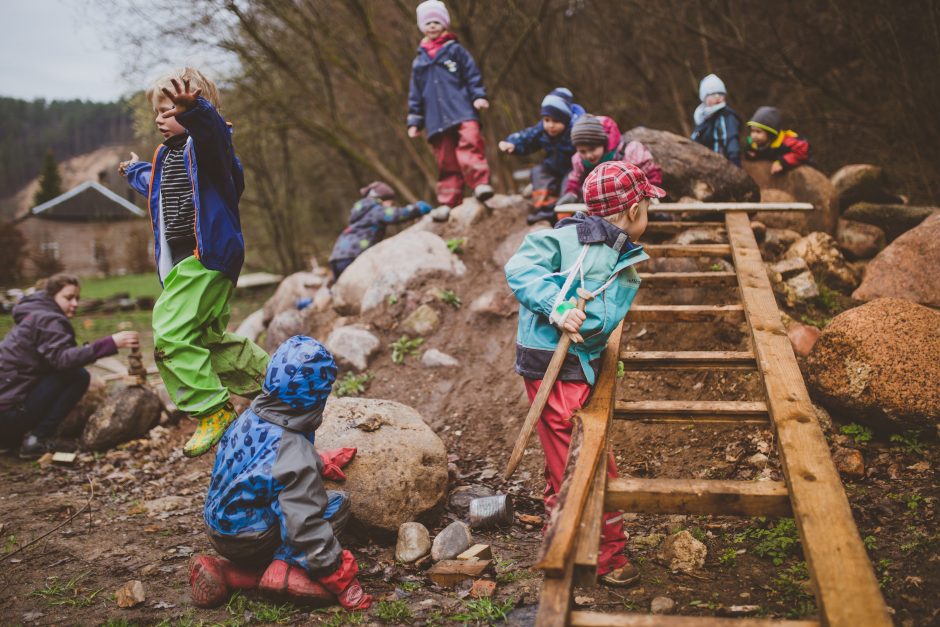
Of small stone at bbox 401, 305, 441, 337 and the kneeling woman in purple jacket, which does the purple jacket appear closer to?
the kneeling woman in purple jacket

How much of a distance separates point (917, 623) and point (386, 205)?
7.06 meters

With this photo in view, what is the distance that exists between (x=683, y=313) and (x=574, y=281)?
4.33ft

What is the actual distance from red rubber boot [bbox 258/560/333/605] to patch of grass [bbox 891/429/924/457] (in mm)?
3285

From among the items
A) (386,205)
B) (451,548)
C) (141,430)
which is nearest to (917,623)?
(451,548)

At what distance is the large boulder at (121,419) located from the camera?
5277 mm

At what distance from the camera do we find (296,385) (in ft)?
8.96

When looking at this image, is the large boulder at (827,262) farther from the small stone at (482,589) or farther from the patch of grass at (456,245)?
the small stone at (482,589)

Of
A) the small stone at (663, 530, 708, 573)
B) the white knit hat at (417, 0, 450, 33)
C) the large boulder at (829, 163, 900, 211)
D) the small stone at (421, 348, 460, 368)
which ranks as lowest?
the small stone at (663, 530, 708, 573)

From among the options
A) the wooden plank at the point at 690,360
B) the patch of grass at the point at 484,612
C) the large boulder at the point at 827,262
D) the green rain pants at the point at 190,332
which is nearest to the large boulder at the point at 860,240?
the large boulder at the point at 827,262

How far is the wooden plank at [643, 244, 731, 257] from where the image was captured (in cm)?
474

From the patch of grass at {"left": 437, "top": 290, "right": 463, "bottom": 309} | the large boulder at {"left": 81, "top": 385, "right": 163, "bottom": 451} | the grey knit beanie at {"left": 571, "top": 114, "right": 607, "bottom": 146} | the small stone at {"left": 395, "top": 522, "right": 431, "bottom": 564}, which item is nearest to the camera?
the small stone at {"left": 395, "top": 522, "right": 431, "bottom": 564}

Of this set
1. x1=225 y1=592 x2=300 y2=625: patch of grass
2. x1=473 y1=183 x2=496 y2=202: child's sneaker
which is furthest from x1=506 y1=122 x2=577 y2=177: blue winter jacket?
x1=225 y1=592 x2=300 y2=625: patch of grass

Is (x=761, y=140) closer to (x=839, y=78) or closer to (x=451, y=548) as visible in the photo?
(x=451, y=548)

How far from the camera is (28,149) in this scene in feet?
109
